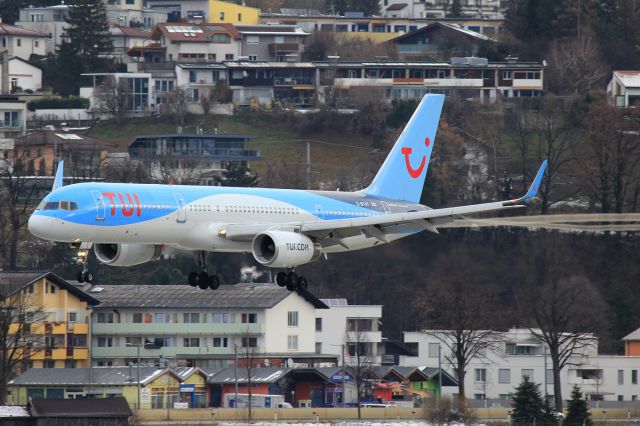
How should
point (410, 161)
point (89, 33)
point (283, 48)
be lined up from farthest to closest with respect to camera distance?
point (283, 48) → point (89, 33) → point (410, 161)

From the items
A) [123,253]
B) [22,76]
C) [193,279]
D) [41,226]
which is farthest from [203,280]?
[22,76]

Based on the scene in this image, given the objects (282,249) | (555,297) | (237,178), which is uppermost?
(237,178)

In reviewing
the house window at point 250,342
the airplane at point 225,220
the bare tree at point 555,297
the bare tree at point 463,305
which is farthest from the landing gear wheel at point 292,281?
the house window at point 250,342

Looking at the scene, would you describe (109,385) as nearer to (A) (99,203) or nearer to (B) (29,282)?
(B) (29,282)

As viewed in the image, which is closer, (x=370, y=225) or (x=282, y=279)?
(x=370, y=225)

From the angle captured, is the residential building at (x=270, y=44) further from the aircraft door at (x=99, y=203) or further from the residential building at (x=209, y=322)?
the aircraft door at (x=99, y=203)

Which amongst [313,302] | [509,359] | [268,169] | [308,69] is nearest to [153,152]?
[268,169]

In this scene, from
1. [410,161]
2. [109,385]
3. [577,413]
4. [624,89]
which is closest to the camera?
[410,161]
